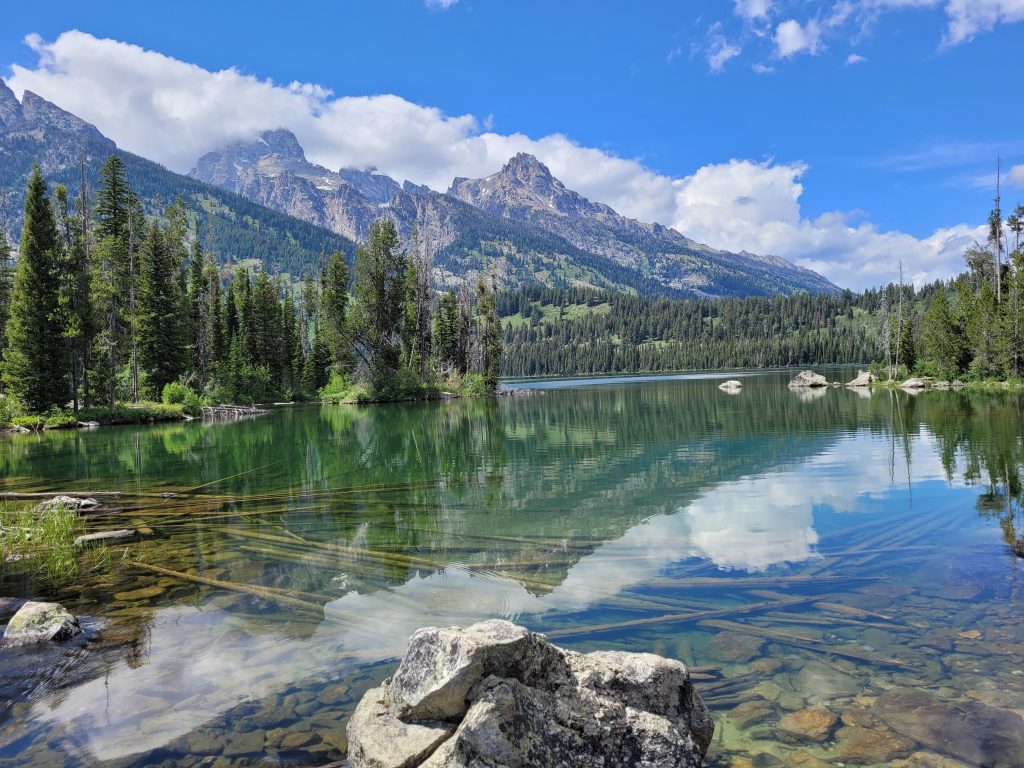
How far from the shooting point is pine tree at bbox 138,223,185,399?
62.7m

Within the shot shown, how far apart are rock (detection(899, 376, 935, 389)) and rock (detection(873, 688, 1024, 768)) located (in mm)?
86393

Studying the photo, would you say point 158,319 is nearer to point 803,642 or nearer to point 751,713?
point 803,642

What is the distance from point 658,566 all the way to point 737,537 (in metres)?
3.05

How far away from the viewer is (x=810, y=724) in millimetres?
6328

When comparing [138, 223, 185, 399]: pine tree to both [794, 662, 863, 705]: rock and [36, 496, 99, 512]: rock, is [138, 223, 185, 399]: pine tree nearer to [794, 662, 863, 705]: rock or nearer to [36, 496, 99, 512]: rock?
[36, 496, 99, 512]: rock

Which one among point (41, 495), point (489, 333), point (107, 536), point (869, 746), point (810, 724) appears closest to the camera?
point (869, 746)

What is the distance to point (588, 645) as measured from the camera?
8203 millimetres

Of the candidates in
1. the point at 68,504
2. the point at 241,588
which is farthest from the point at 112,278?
the point at 241,588

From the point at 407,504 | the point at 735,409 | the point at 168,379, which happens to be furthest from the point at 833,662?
the point at 168,379

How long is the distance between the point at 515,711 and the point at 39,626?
25.0 ft

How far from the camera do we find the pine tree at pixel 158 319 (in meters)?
62.7

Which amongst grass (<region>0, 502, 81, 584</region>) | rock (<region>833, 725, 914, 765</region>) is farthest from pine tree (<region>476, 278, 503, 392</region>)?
rock (<region>833, 725, 914, 765</region>)

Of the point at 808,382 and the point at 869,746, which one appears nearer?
the point at 869,746

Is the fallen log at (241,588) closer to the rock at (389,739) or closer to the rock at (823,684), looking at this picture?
the rock at (389,739)
